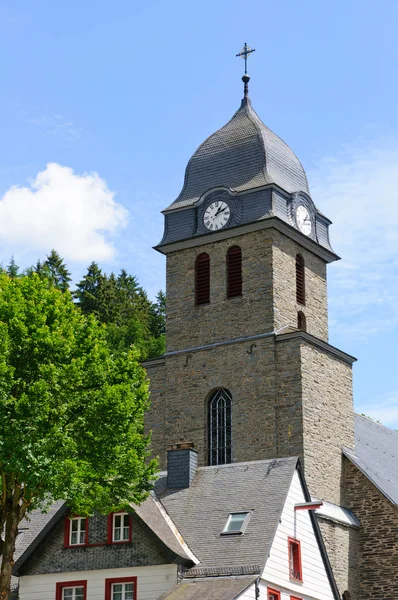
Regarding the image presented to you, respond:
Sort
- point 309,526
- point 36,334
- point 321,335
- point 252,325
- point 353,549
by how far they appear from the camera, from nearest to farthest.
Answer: point 36,334 < point 309,526 < point 353,549 < point 252,325 < point 321,335

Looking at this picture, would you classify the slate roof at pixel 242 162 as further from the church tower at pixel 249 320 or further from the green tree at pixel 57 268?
the green tree at pixel 57 268

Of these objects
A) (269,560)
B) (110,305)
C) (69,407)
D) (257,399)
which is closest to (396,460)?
(257,399)

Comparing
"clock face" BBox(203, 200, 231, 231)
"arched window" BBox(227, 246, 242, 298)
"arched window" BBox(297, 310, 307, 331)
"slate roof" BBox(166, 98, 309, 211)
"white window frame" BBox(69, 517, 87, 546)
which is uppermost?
"slate roof" BBox(166, 98, 309, 211)

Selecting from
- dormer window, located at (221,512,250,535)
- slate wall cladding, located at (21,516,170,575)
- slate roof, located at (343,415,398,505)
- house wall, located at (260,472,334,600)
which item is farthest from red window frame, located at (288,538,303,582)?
slate roof, located at (343,415,398,505)

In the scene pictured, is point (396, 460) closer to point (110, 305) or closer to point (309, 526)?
point (309, 526)

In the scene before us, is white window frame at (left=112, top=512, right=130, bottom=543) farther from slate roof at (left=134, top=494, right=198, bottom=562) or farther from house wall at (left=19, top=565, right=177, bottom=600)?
house wall at (left=19, top=565, right=177, bottom=600)

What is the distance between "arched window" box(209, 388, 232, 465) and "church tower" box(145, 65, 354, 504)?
0.15 feet

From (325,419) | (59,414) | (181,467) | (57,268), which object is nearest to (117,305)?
(57,268)

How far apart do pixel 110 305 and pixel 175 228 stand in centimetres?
3289

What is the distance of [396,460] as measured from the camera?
46.6 meters

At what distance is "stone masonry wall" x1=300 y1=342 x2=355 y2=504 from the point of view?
3900 centimetres

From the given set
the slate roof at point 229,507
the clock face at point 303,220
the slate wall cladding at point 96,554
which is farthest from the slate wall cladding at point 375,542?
the slate wall cladding at point 96,554

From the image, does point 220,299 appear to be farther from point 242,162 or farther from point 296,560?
point 296,560

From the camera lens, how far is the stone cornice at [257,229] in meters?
42.6
